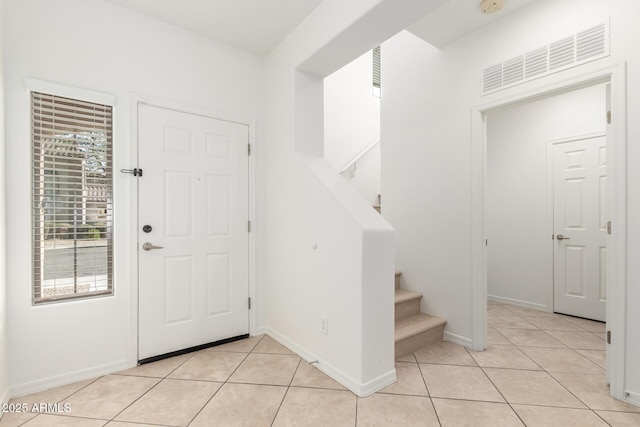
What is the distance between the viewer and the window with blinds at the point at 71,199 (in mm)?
1927

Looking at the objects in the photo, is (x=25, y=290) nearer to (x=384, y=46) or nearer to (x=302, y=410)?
(x=302, y=410)

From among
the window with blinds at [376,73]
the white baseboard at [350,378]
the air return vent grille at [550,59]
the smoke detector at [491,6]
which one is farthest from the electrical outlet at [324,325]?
the window with blinds at [376,73]

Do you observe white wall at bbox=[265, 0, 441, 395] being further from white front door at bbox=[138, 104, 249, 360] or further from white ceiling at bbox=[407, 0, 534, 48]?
white ceiling at bbox=[407, 0, 534, 48]

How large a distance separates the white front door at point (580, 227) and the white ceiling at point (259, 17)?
6.42ft

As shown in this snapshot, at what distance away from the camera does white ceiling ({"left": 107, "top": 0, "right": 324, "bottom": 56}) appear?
217cm

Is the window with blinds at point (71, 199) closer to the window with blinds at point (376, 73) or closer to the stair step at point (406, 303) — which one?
the stair step at point (406, 303)

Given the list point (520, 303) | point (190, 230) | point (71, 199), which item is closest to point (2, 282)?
point (71, 199)

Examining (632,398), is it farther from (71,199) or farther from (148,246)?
(71,199)

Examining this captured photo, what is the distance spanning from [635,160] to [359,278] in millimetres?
1735

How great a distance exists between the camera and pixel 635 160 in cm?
175

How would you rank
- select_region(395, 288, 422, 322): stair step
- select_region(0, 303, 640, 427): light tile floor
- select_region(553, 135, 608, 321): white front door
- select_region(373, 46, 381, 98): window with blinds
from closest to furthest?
1. select_region(0, 303, 640, 427): light tile floor
2. select_region(395, 288, 422, 322): stair step
3. select_region(553, 135, 608, 321): white front door
4. select_region(373, 46, 381, 98): window with blinds

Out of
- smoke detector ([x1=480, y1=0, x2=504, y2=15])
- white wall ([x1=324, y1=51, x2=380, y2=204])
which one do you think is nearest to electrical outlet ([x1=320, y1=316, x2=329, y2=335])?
white wall ([x1=324, y1=51, x2=380, y2=204])

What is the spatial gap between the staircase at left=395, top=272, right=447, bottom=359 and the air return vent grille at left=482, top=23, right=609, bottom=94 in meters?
1.91

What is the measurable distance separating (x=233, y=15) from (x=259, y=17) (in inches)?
7.6
